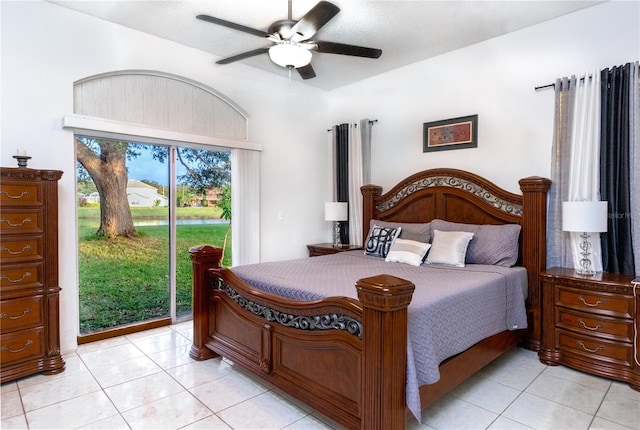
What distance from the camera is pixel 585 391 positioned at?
2.42 metres

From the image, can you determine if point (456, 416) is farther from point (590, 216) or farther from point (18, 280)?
point (18, 280)

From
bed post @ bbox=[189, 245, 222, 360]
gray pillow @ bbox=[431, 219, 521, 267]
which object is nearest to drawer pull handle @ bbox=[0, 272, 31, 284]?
bed post @ bbox=[189, 245, 222, 360]

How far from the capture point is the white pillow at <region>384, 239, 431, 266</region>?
328 cm

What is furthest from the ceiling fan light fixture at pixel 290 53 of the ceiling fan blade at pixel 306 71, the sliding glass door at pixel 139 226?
the sliding glass door at pixel 139 226

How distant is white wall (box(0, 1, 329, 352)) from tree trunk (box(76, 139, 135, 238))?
34 cm

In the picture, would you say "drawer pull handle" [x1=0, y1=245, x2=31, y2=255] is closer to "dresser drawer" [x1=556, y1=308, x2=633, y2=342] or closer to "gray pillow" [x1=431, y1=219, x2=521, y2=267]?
"gray pillow" [x1=431, y1=219, x2=521, y2=267]

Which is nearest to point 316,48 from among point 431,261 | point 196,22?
point 196,22

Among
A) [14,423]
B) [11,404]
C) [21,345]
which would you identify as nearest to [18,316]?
[21,345]

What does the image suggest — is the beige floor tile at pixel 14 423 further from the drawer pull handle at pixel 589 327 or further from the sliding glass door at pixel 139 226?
the drawer pull handle at pixel 589 327

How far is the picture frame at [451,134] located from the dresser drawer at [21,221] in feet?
12.3

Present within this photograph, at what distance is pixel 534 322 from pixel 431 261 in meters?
0.98

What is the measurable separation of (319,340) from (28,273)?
7.40 ft

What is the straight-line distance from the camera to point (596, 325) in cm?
262

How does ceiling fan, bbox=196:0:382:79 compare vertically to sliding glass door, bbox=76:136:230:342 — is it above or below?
above
